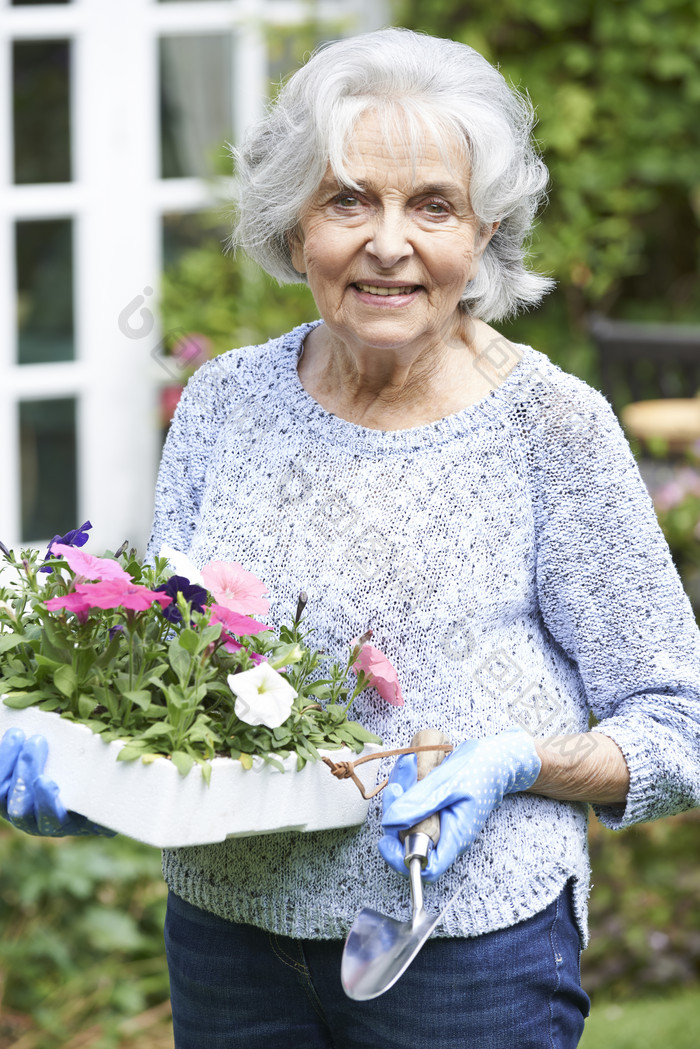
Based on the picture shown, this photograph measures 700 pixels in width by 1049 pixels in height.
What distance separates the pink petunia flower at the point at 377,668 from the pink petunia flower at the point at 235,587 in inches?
4.9

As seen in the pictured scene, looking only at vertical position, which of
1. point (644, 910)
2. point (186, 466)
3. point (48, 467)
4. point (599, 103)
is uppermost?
point (599, 103)

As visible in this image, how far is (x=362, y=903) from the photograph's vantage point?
144 centimetres

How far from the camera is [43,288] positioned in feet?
12.7

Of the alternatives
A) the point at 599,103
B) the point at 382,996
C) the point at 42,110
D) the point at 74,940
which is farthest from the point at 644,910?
the point at 42,110

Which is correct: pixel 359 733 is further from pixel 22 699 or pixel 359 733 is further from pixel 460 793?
pixel 22 699

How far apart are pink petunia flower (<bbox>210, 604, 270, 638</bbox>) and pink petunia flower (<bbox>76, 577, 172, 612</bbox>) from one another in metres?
0.06

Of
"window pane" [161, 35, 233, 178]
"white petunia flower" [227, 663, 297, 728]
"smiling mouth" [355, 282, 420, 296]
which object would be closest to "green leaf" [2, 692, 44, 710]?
"white petunia flower" [227, 663, 297, 728]

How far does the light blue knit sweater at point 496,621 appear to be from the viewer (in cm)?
144

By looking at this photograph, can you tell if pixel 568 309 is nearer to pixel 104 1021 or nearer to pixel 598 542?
pixel 104 1021

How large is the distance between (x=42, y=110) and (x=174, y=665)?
2.97 meters

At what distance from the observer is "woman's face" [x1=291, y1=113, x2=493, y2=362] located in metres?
1.41

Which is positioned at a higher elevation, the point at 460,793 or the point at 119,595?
the point at 119,595

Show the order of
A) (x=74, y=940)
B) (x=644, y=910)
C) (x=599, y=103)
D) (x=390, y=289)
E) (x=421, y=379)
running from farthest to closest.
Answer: (x=599, y=103)
(x=644, y=910)
(x=74, y=940)
(x=421, y=379)
(x=390, y=289)

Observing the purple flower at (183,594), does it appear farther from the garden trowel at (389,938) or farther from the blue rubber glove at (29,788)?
the garden trowel at (389,938)
